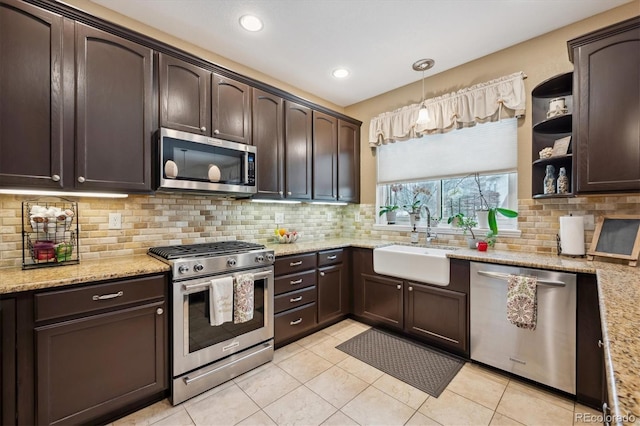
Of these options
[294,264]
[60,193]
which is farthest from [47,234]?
[294,264]

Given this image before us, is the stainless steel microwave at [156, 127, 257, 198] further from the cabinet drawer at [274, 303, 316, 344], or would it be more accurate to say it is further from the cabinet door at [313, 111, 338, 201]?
the cabinet drawer at [274, 303, 316, 344]

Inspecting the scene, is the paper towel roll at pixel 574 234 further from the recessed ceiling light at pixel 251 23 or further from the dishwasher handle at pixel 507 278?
the recessed ceiling light at pixel 251 23

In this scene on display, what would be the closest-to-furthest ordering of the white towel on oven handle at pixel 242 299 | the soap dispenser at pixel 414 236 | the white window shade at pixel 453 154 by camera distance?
the white towel on oven handle at pixel 242 299 → the white window shade at pixel 453 154 → the soap dispenser at pixel 414 236

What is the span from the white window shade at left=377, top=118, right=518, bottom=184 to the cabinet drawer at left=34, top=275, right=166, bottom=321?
274 centimetres

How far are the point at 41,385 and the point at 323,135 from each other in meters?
2.98

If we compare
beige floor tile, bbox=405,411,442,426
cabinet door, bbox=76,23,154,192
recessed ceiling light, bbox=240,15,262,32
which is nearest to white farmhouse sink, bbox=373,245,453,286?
beige floor tile, bbox=405,411,442,426

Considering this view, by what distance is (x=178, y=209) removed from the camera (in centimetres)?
250

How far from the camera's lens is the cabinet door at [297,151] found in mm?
2938

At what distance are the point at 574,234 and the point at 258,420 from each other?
2.57m

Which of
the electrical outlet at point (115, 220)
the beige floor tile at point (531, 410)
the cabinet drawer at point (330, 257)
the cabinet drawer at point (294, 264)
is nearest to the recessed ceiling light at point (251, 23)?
the electrical outlet at point (115, 220)

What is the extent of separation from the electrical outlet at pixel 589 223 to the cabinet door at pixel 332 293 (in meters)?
2.09

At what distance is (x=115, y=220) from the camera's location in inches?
85.1

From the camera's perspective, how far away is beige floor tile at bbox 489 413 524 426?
5.45 ft

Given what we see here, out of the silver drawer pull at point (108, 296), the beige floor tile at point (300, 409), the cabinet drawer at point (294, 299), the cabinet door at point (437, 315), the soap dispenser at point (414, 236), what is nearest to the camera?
the silver drawer pull at point (108, 296)
